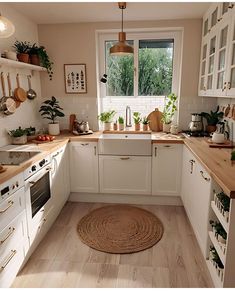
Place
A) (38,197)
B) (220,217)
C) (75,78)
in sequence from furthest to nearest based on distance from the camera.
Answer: (75,78) < (38,197) < (220,217)

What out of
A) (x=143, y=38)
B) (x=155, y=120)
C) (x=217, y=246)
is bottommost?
(x=217, y=246)

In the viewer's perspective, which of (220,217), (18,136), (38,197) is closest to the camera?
(220,217)

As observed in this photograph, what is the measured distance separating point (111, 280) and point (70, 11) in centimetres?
280

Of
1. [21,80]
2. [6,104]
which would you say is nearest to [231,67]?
[6,104]

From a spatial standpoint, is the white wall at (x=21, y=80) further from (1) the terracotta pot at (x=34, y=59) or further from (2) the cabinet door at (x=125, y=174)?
(2) the cabinet door at (x=125, y=174)

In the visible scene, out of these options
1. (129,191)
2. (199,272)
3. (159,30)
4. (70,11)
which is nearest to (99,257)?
(199,272)

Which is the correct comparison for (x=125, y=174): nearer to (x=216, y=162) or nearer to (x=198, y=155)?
(x=198, y=155)

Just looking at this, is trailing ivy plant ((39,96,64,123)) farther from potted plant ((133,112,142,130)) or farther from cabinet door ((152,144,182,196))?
cabinet door ((152,144,182,196))

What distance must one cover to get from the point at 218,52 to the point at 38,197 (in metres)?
2.23

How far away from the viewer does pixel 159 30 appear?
3.20m

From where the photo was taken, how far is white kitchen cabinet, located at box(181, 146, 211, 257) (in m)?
1.92

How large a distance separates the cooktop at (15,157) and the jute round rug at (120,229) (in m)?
0.98

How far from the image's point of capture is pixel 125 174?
3.02 meters

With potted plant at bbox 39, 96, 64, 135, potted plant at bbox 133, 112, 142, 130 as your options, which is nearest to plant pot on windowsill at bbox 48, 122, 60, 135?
potted plant at bbox 39, 96, 64, 135
